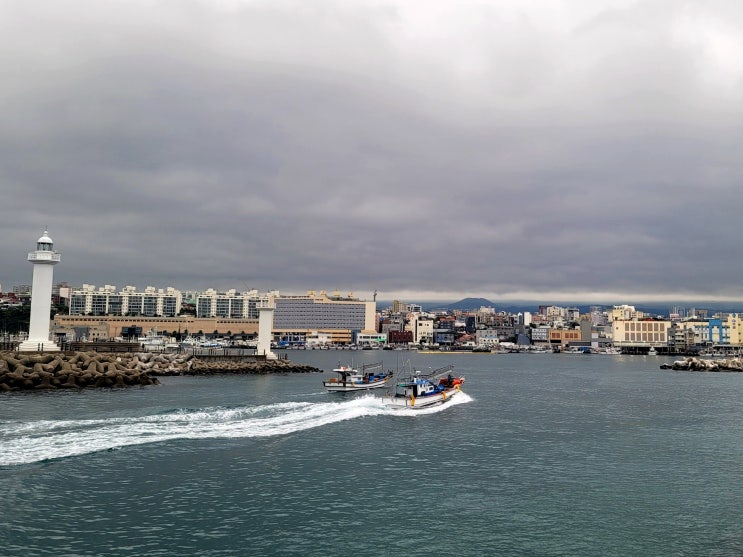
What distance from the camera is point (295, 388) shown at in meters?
51.8

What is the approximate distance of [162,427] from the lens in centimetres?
2655

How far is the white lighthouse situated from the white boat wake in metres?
25.7

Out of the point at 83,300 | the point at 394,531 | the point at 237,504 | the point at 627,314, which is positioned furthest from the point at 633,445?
the point at 83,300

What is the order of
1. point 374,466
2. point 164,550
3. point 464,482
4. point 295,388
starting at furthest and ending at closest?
1. point 295,388
2. point 374,466
3. point 464,482
4. point 164,550

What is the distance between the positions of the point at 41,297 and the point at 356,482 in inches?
1646

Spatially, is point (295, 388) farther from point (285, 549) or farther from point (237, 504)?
point (285, 549)

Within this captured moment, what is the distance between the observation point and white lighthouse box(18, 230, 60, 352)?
49.3m

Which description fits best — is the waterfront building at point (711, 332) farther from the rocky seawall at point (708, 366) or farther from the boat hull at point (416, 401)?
the boat hull at point (416, 401)

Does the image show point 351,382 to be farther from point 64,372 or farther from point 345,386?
point 64,372

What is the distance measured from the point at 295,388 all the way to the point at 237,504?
1407 inches

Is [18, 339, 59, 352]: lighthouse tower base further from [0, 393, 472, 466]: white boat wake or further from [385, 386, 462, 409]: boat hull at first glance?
[385, 386, 462, 409]: boat hull

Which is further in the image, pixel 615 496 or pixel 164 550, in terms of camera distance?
pixel 615 496

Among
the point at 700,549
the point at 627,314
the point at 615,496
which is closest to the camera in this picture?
the point at 700,549

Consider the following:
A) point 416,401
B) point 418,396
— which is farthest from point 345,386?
point 416,401
